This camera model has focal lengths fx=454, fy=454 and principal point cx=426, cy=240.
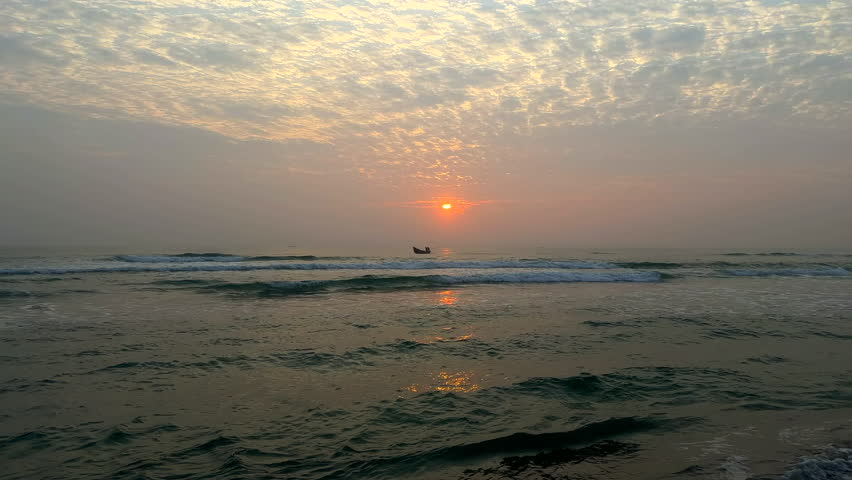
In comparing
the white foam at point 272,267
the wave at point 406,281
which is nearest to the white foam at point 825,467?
the wave at point 406,281

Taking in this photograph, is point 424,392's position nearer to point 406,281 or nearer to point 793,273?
point 406,281

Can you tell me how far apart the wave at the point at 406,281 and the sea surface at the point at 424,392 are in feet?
23.9

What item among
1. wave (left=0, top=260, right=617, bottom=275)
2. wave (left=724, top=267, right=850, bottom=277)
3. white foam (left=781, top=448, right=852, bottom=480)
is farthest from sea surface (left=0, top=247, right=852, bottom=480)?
wave (left=724, top=267, right=850, bottom=277)

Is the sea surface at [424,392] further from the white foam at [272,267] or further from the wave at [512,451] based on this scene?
the white foam at [272,267]

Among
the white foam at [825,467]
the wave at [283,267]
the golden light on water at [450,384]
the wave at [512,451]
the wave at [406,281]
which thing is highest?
the wave at [283,267]

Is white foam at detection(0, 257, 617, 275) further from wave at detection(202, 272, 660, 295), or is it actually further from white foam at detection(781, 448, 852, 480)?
white foam at detection(781, 448, 852, 480)

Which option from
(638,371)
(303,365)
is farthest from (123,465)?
(638,371)

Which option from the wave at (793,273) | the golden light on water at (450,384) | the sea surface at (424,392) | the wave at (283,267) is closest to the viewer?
the sea surface at (424,392)

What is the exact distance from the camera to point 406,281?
3031cm

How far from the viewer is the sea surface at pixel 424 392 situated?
5516mm

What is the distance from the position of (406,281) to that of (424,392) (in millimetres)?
22232

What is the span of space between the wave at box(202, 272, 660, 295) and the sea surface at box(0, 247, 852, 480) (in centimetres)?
728

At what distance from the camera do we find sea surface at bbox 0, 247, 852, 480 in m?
5.52

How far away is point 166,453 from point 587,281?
30028 millimetres
